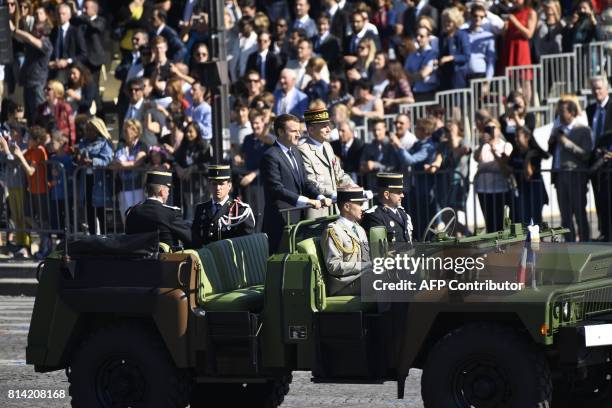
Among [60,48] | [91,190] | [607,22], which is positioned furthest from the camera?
[60,48]

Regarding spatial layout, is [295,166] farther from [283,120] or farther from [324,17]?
[324,17]

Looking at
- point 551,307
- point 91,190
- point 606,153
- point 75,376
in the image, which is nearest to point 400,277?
point 551,307


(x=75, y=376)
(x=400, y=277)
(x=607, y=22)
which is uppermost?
(x=607, y=22)

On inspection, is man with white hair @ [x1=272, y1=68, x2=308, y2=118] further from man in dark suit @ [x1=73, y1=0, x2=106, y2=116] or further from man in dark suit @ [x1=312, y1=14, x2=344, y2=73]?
man in dark suit @ [x1=73, y1=0, x2=106, y2=116]

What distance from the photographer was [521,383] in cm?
954

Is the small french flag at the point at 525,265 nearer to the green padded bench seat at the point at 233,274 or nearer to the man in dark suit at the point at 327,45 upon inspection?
the green padded bench seat at the point at 233,274

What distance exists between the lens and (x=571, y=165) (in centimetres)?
1856

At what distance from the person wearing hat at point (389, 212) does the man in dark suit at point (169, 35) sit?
13.0 metres

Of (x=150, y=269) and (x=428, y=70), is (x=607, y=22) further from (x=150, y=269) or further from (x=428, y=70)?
(x=150, y=269)

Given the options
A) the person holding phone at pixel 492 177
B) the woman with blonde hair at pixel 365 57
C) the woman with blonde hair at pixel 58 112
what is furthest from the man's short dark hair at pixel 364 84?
the woman with blonde hair at pixel 58 112

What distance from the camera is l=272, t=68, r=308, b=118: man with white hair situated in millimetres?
21688

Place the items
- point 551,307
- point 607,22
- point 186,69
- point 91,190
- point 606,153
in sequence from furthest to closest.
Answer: point 186,69 → point 607,22 → point 91,190 → point 606,153 → point 551,307

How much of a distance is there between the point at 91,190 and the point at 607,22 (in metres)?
7.39

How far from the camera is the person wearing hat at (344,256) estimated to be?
414 inches
